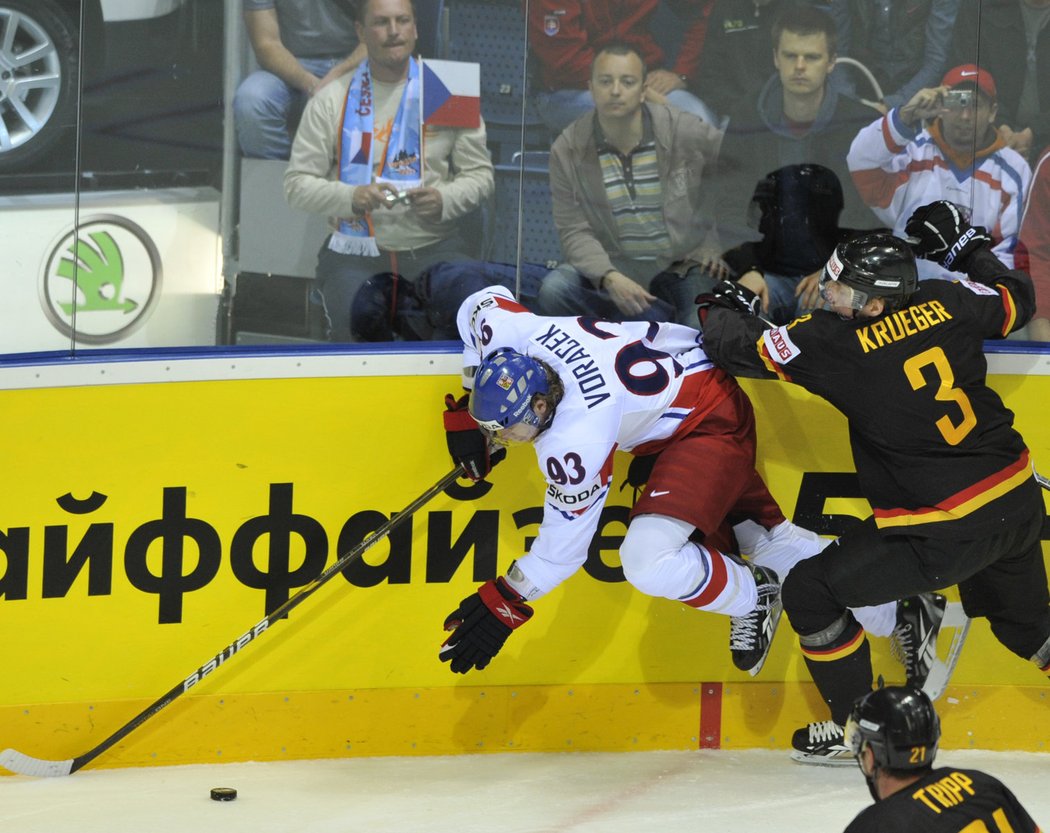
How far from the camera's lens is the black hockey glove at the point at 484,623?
352 cm

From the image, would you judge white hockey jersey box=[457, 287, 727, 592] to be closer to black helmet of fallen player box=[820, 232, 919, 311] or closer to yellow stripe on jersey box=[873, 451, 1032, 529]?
black helmet of fallen player box=[820, 232, 919, 311]

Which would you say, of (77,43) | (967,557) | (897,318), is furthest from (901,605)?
(77,43)

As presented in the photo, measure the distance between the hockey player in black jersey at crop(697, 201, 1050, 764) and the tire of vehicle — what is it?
1785mm

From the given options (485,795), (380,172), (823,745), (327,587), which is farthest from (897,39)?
(485,795)

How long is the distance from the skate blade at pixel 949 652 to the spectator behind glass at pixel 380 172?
1663 mm

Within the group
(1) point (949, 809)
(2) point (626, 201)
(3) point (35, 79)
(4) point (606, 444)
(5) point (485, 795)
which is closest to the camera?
(1) point (949, 809)

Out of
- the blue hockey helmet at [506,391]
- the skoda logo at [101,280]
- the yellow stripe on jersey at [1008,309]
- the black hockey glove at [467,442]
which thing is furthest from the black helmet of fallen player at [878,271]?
the skoda logo at [101,280]

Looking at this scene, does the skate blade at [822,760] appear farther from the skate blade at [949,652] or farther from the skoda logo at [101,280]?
the skoda logo at [101,280]

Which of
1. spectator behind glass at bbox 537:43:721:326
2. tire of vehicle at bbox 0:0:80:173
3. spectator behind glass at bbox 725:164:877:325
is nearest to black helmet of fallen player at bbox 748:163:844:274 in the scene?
spectator behind glass at bbox 725:164:877:325

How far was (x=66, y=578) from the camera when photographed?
3.73 metres

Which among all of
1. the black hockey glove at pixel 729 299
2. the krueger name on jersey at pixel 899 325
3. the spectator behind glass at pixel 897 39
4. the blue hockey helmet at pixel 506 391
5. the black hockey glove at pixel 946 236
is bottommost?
the blue hockey helmet at pixel 506 391

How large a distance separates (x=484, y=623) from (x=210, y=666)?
740 millimetres

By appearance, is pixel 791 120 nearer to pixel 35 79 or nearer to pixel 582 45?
pixel 582 45

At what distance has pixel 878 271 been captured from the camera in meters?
3.30
